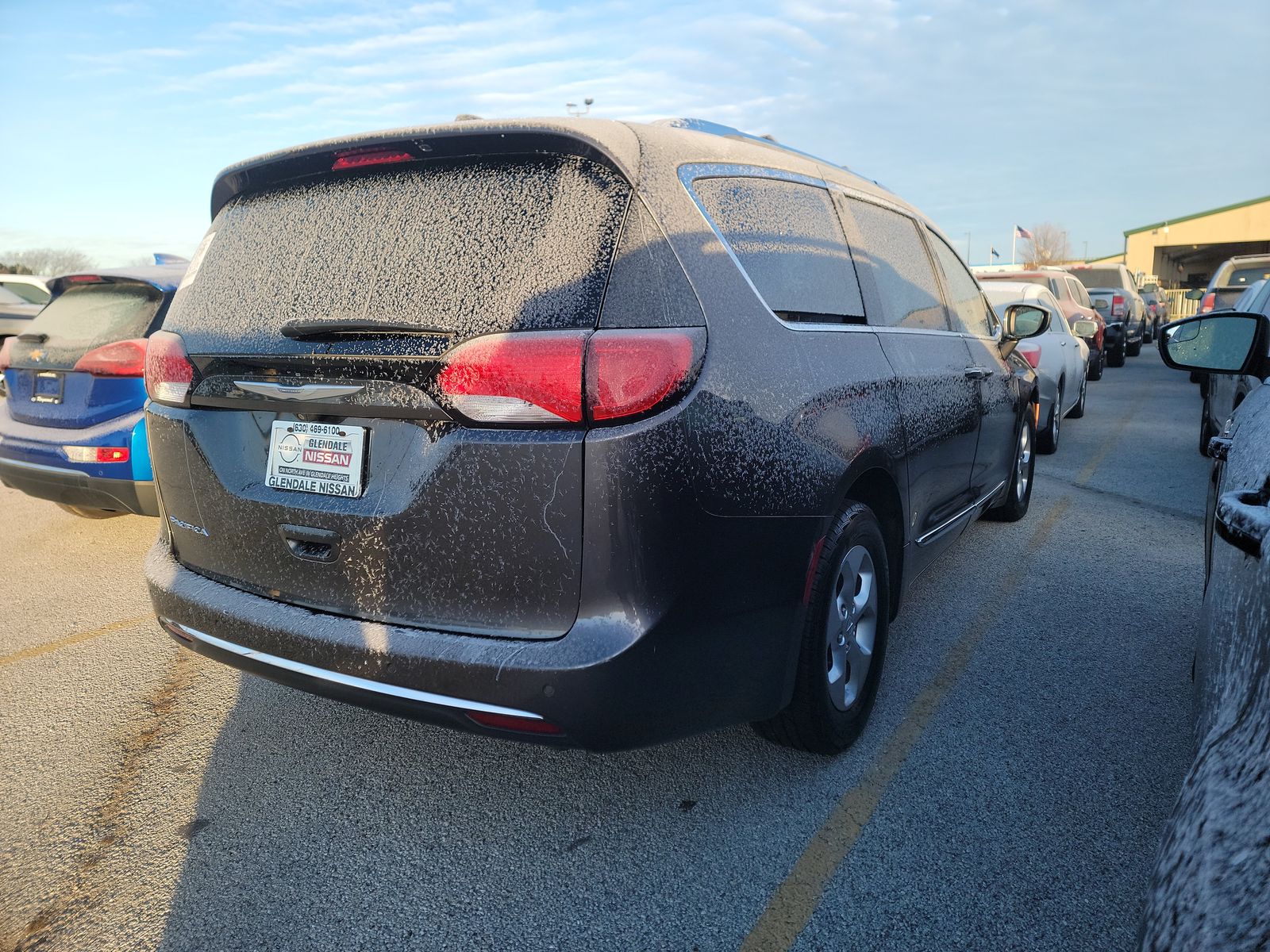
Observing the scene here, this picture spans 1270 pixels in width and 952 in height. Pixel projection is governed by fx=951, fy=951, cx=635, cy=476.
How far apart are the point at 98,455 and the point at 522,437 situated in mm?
3742

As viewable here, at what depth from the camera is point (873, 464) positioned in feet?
9.41

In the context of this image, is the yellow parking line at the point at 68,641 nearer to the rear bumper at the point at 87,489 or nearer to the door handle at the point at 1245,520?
the rear bumper at the point at 87,489

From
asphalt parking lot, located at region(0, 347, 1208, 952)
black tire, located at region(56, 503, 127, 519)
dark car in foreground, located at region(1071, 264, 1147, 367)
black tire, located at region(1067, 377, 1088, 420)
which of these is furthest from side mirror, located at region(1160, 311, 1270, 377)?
dark car in foreground, located at region(1071, 264, 1147, 367)

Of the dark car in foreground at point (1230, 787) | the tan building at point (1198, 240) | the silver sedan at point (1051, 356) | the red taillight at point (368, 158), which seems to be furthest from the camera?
the tan building at point (1198, 240)

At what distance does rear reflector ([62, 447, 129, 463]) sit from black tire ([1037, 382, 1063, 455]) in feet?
23.8

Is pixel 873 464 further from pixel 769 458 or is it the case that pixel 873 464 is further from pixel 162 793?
pixel 162 793

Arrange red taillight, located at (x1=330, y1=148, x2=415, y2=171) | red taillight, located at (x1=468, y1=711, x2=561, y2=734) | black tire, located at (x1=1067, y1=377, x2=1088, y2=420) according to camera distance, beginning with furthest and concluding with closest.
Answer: black tire, located at (x1=1067, y1=377, x2=1088, y2=420)
red taillight, located at (x1=330, y1=148, x2=415, y2=171)
red taillight, located at (x1=468, y1=711, x2=561, y2=734)

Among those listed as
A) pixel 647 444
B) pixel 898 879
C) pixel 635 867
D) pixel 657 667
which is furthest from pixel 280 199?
pixel 898 879

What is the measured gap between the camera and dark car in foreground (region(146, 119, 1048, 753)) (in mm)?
2082

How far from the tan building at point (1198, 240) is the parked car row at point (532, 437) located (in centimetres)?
5290

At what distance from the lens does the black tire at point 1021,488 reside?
19.0ft

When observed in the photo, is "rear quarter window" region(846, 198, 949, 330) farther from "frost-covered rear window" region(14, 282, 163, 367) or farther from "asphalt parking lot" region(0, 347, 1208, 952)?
"frost-covered rear window" region(14, 282, 163, 367)

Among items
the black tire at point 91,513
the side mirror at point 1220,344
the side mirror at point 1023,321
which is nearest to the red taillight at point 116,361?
the black tire at point 91,513

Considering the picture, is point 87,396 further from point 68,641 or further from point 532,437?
point 532,437
